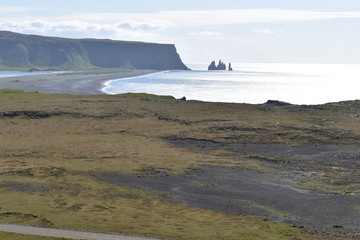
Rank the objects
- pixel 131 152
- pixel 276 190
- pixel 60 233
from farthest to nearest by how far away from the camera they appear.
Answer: pixel 131 152 → pixel 276 190 → pixel 60 233

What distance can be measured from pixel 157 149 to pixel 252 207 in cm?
2797

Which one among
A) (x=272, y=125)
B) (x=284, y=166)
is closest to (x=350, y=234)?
(x=284, y=166)

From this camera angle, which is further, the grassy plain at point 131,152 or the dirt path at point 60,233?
the grassy plain at point 131,152

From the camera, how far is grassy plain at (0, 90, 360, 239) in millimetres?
36250

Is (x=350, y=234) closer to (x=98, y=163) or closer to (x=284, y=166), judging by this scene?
(x=284, y=166)

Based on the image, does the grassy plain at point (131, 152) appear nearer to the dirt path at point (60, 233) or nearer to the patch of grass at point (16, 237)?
the dirt path at point (60, 233)

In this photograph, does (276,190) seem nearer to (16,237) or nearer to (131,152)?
(131,152)

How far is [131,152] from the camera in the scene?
65812mm

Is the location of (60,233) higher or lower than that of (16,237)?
lower

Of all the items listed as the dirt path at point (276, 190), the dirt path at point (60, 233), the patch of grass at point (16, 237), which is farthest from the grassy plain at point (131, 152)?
the patch of grass at point (16, 237)

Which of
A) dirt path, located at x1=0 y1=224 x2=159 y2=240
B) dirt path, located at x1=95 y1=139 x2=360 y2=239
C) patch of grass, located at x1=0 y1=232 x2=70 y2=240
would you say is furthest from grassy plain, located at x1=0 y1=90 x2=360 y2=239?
patch of grass, located at x1=0 y1=232 x2=70 y2=240

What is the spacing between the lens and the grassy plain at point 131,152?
36250 millimetres

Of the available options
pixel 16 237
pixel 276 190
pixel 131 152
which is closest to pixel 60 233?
pixel 16 237

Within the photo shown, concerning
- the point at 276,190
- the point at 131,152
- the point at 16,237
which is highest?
the point at 16,237
